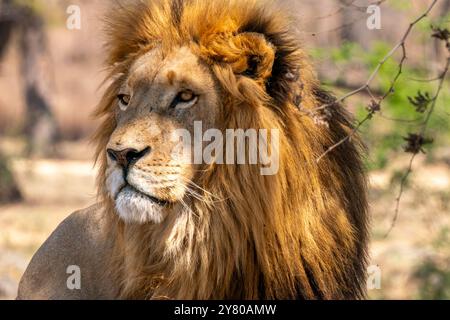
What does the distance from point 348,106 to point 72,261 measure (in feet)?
7.66

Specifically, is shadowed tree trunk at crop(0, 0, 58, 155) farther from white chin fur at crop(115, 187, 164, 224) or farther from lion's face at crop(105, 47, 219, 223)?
white chin fur at crop(115, 187, 164, 224)

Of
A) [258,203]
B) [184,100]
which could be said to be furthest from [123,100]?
[258,203]

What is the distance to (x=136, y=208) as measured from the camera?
3754 mm

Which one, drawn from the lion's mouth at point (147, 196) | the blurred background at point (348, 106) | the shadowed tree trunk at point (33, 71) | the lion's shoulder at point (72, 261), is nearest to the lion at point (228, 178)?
the lion's mouth at point (147, 196)

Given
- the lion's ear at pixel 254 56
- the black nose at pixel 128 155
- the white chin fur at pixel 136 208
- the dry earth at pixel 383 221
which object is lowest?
the dry earth at pixel 383 221

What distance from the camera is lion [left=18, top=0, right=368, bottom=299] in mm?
3812

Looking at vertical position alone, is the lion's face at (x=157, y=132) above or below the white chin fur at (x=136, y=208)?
above

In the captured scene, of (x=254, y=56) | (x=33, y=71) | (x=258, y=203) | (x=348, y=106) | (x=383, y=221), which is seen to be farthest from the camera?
(x=33, y=71)

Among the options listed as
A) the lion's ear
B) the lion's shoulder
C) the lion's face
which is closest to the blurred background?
the lion's shoulder

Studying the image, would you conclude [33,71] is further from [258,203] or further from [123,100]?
[258,203]

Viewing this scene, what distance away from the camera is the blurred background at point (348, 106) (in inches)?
321

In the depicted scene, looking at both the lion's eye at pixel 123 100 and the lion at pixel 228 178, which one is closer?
the lion at pixel 228 178

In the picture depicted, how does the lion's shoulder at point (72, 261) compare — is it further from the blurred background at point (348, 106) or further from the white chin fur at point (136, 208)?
the white chin fur at point (136, 208)

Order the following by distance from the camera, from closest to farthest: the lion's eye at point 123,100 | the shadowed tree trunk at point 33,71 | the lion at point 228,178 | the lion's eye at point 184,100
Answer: the lion at point 228,178, the lion's eye at point 184,100, the lion's eye at point 123,100, the shadowed tree trunk at point 33,71
